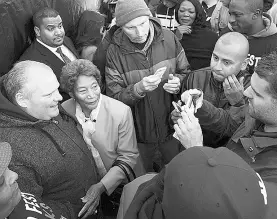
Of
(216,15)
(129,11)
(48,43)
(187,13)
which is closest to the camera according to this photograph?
(129,11)

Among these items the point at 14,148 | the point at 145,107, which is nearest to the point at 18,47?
the point at 145,107

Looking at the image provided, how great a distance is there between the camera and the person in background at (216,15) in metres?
3.96

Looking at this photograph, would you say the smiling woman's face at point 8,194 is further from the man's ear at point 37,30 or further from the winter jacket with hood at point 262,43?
the winter jacket with hood at point 262,43

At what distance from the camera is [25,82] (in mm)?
1955

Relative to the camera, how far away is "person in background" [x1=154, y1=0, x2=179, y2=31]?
3.88 meters

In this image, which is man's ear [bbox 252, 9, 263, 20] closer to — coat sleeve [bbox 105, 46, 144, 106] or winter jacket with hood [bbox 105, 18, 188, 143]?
winter jacket with hood [bbox 105, 18, 188, 143]

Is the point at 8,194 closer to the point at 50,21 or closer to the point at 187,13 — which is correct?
the point at 50,21

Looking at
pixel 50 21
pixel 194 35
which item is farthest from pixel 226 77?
pixel 50 21

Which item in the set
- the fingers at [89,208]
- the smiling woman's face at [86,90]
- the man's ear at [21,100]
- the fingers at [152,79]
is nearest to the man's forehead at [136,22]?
the fingers at [152,79]

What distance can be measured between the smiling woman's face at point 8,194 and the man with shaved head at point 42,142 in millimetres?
319

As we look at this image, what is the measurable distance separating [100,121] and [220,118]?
33.5 inches

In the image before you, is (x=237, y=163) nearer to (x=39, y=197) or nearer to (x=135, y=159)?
(x=39, y=197)

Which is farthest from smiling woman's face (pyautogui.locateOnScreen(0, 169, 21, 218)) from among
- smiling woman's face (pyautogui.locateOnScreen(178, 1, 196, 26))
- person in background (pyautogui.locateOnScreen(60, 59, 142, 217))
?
smiling woman's face (pyautogui.locateOnScreen(178, 1, 196, 26))

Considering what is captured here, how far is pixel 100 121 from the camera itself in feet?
8.02
